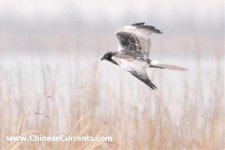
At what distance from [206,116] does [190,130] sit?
12 cm

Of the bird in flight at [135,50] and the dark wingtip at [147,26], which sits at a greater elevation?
the dark wingtip at [147,26]

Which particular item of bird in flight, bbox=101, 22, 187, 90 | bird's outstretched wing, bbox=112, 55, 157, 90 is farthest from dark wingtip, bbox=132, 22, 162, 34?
bird's outstretched wing, bbox=112, 55, 157, 90

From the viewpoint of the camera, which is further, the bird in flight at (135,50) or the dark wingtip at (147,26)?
the dark wingtip at (147,26)

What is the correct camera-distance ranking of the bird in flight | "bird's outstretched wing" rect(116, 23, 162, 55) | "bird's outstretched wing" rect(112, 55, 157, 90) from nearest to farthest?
"bird's outstretched wing" rect(112, 55, 157, 90) < the bird in flight < "bird's outstretched wing" rect(116, 23, 162, 55)

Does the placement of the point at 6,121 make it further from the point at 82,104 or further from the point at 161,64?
the point at 161,64

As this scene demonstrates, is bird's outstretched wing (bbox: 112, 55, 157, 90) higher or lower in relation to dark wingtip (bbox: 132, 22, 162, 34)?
lower

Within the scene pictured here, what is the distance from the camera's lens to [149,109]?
275 centimetres

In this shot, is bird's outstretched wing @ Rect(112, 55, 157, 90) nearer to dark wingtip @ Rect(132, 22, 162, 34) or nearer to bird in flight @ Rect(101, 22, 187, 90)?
bird in flight @ Rect(101, 22, 187, 90)

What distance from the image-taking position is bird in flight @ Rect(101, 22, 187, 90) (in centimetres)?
222

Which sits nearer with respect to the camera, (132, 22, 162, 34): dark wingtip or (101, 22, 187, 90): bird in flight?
(101, 22, 187, 90): bird in flight

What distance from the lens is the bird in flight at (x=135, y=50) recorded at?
2219mm

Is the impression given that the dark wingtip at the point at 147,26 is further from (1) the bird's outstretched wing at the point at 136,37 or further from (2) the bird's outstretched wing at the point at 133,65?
(2) the bird's outstretched wing at the point at 133,65

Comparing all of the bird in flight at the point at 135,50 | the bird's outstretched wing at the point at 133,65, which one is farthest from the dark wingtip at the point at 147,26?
the bird's outstretched wing at the point at 133,65

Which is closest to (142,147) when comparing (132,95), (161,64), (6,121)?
(132,95)
